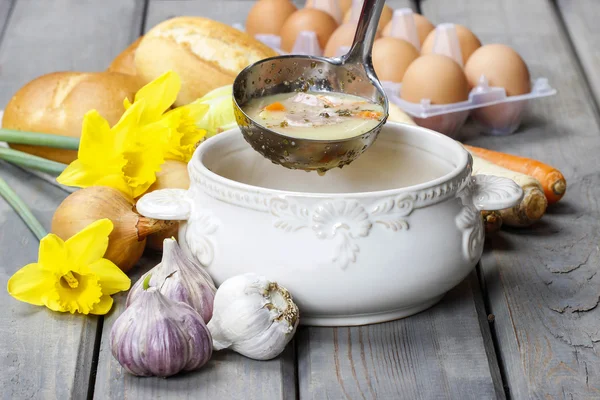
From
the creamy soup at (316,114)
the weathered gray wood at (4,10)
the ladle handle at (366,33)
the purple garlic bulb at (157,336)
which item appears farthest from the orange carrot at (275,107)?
the weathered gray wood at (4,10)

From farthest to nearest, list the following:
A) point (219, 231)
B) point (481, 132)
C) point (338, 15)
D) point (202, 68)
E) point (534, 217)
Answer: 1. point (338, 15)
2. point (481, 132)
3. point (202, 68)
4. point (534, 217)
5. point (219, 231)

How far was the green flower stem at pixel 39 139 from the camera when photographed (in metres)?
1.32

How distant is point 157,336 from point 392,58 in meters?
0.93

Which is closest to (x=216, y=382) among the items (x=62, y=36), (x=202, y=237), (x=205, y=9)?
(x=202, y=237)

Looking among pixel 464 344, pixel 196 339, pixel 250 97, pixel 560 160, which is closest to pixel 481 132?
pixel 560 160

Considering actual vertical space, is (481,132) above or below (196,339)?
below

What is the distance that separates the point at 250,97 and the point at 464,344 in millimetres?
410

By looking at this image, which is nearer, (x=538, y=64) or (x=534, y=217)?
(x=534, y=217)

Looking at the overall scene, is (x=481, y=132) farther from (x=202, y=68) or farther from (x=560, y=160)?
(x=202, y=68)

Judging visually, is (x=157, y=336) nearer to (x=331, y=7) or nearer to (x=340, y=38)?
(x=340, y=38)

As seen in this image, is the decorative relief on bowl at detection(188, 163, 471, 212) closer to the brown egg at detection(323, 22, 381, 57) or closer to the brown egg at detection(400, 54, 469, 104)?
the brown egg at detection(400, 54, 469, 104)

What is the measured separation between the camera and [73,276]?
1022 mm

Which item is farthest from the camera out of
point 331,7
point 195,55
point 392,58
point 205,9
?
point 205,9

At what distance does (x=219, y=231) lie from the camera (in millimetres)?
986
